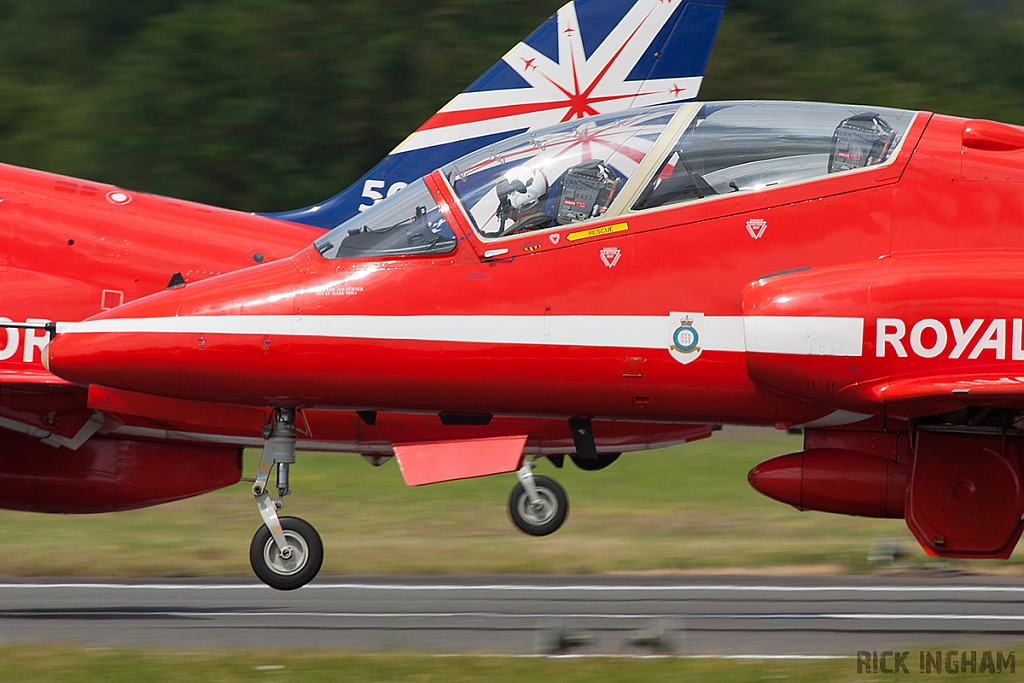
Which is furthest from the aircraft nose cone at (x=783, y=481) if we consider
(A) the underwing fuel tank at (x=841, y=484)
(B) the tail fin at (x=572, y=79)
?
(B) the tail fin at (x=572, y=79)

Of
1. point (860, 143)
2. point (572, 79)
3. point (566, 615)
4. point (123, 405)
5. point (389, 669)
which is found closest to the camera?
point (389, 669)

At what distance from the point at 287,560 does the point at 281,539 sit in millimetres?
116

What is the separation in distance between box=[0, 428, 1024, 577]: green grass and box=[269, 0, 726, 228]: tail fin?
2.90 meters

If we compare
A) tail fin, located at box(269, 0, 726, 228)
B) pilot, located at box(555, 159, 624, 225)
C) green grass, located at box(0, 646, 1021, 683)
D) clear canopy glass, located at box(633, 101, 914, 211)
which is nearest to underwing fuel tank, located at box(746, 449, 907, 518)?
green grass, located at box(0, 646, 1021, 683)

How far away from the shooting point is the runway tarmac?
24.5ft

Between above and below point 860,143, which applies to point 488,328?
below

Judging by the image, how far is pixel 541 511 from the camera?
34.0ft

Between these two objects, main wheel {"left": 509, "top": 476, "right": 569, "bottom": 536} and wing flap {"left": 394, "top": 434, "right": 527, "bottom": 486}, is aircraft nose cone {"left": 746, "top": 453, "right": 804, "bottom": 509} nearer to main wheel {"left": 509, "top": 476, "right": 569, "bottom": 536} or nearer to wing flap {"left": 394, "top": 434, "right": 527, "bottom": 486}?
wing flap {"left": 394, "top": 434, "right": 527, "bottom": 486}

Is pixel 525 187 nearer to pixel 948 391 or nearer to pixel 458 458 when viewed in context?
pixel 458 458

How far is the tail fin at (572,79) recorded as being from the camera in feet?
35.8

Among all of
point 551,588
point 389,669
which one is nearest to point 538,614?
point 551,588

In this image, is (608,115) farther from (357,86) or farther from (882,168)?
(357,86)

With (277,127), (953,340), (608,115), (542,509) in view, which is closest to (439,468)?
(608,115)

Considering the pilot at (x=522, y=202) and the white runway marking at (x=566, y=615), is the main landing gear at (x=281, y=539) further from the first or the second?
the pilot at (x=522, y=202)
